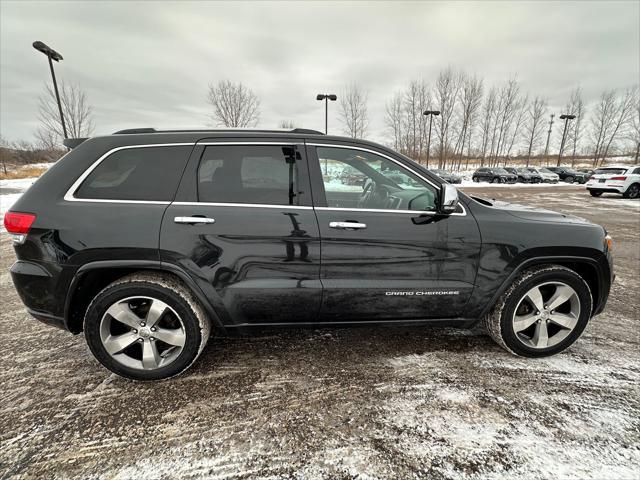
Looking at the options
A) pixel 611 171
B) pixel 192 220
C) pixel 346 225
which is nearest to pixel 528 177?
pixel 611 171

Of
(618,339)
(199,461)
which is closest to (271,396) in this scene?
(199,461)

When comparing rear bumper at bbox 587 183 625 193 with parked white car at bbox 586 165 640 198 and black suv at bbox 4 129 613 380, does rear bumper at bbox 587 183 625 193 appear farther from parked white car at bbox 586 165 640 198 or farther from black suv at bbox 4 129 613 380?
black suv at bbox 4 129 613 380

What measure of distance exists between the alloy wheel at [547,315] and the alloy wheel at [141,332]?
8.97 ft

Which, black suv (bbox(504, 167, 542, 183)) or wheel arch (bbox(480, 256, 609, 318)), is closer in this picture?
wheel arch (bbox(480, 256, 609, 318))

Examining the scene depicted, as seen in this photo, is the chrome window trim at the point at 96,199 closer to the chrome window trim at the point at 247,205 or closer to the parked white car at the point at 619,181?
the chrome window trim at the point at 247,205

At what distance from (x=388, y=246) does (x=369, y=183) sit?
61cm

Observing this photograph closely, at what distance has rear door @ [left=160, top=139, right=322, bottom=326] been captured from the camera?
230 centimetres

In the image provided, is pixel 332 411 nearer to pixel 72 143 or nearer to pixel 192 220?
pixel 192 220

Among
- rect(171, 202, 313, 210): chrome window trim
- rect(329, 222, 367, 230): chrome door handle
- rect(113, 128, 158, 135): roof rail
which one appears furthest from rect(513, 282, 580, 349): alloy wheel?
rect(113, 128, 158, 135): roof rail

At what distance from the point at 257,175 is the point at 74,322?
177 cm

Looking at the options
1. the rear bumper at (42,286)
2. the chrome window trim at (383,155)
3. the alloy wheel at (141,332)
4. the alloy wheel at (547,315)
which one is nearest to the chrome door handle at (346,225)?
the chrome window trim at (383,155)

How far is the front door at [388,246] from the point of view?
241 centimetres

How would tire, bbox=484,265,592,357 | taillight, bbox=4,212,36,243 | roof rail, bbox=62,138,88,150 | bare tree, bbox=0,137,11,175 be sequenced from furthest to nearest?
1. bare tree, bbox=0,137,11,175
2. tire, bbox=484,265,592,357
3. roof rail, bbox=62,138,88,150
4. taillight, bbox=4,212,36,243

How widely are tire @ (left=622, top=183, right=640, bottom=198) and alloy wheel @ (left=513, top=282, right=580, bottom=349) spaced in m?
19.1
